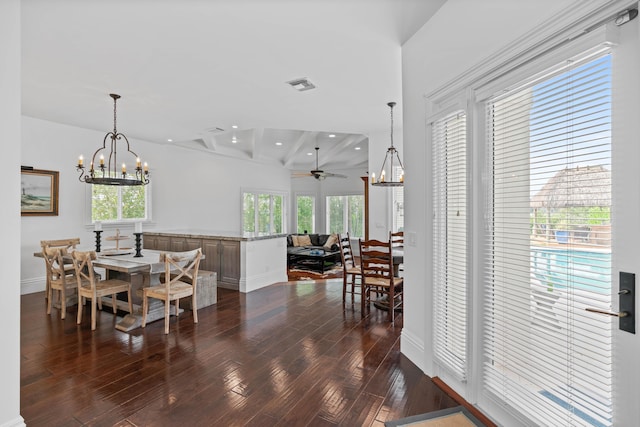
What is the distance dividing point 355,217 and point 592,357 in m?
9.91

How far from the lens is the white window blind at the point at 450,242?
232cm

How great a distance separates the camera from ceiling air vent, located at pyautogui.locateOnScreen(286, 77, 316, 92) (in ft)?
12.6

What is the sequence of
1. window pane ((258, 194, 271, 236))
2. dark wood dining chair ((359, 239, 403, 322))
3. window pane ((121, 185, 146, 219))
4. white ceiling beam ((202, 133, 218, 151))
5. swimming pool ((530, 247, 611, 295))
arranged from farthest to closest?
1. window pane ((258, 194, 271, 236))
2. white ceiling beam ((202, 133, 218, 151))
3. window pane ((121, 185, 146, 219))
4. dark wood dining chair ((359, 239, 403, 322))
5. swimming pool ((530, 247, 611, 295))

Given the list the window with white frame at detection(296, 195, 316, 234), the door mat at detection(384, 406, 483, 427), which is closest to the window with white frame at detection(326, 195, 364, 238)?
the window with white frame at detection(296, 195, 316, 234)

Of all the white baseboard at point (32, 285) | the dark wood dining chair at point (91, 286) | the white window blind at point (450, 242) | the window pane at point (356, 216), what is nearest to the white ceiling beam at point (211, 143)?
the white baseboard at point (32, 285)

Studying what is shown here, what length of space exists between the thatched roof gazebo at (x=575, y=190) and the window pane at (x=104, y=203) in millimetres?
6875

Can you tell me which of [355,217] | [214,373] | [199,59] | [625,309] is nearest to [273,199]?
[355,217]

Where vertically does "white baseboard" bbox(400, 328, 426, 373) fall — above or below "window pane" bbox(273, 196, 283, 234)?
below

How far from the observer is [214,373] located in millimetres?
2684

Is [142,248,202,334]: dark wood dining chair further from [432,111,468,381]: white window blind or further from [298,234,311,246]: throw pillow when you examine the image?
[298,234,311,246]: throw pillow

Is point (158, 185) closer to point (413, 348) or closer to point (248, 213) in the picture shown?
point (248, 213)

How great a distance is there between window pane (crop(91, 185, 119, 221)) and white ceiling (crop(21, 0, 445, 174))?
48.3 inches

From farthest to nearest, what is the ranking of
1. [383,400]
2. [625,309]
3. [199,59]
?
[199,59] < [383,400] < [625,309]

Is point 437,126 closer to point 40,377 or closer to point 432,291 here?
point 432,291
